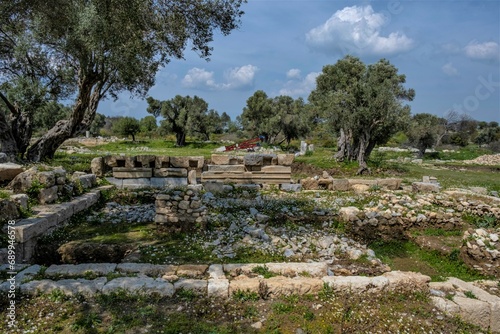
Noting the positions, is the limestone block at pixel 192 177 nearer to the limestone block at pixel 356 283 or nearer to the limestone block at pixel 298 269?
the limestone block at pixel 298 269

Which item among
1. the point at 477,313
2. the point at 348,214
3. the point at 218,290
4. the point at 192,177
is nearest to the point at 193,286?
the point at 218,290

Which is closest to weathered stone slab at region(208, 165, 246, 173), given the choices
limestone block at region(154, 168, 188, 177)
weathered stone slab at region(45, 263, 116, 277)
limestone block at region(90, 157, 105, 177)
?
limestone block at region(154, 168, 188, 177)

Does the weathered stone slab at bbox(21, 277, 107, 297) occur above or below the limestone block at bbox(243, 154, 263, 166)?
below

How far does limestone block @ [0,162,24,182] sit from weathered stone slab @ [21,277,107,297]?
644cm

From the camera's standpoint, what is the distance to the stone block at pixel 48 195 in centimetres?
911

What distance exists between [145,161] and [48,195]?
5366 millimetres

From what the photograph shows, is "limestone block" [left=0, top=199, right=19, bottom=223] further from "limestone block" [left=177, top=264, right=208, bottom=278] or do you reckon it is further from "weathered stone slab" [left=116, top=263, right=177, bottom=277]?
"limestone block" [left=177, top=264, right=208, bottom=278]

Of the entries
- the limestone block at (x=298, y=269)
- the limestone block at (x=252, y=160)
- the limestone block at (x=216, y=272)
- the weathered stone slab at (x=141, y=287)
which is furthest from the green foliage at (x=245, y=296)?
the limestone block at (x=252, y=160)

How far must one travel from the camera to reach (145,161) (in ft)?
47.3

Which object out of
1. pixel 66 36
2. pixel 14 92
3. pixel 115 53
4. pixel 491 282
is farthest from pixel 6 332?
pixel 14 92

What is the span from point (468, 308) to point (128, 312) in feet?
16.3

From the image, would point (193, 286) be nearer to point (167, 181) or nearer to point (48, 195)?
point (48, 195)

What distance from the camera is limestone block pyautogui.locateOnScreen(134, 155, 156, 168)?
47.3 ft

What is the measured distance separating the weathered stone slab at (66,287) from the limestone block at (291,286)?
260 cm
